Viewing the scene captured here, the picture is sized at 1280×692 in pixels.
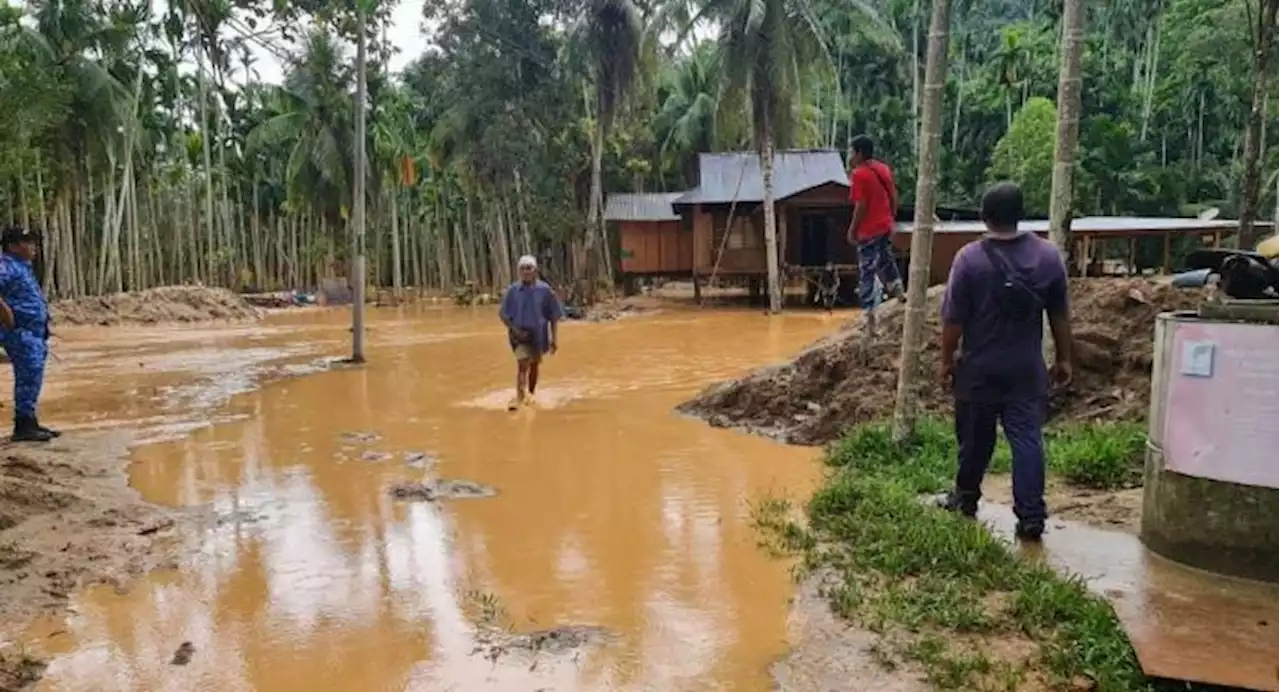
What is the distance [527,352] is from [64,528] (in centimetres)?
495

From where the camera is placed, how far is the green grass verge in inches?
137

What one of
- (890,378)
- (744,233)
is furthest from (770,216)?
(890,378)

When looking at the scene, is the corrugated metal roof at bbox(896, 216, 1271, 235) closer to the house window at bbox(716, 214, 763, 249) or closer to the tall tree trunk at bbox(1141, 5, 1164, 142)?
the house window at bbox(716, 214, 763, 249)

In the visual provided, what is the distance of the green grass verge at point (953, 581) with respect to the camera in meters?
3.48

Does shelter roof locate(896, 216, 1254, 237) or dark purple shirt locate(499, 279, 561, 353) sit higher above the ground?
shelter roof locate(896, 216, 1254, 237)

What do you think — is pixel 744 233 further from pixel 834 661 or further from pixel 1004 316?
pixel 834 661

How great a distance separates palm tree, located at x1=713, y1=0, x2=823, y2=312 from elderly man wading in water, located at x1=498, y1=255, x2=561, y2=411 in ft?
47.0

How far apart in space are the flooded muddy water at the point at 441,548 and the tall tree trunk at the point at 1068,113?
93.5 inches

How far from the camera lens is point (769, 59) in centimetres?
2303

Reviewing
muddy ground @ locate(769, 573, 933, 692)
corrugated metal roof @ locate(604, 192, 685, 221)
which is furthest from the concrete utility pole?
corrugated metal roof @ locate(604, 192, 685, 221)

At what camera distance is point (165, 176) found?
33.0m

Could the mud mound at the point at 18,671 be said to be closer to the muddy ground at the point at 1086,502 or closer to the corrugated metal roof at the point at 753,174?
the muddy ground at the point at 1086,502

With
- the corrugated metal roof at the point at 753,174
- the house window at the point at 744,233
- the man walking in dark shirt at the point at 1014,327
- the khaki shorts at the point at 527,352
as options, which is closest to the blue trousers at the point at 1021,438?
the man walking in dark shirt at the point at 1014,327

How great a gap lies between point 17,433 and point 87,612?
15.8 feet
